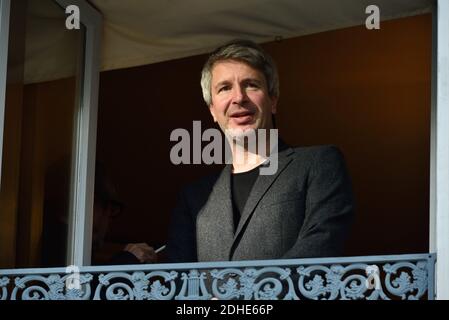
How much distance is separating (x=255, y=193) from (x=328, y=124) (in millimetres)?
2401

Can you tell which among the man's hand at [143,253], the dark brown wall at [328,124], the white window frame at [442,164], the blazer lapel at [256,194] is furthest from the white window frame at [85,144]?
the white window frame at [442,164]

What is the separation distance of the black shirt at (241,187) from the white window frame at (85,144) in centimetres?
84

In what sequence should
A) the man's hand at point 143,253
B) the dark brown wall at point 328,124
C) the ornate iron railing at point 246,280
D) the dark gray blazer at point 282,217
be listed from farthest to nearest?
the dark brown wall at point 328,124 → the man's hand at point 143,253 → the dark gray blazer at point 282,217 → the ornate iron railing at point 246,280

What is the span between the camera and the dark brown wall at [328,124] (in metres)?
7.68

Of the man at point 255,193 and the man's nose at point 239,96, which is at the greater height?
the man's nose at point 239,96

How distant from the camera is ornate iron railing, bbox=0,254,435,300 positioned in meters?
4.96

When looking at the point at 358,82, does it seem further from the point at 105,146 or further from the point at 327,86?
the point at 105,146

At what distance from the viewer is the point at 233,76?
592 cm

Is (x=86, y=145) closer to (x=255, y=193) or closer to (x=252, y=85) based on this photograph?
(x=252, y=85)

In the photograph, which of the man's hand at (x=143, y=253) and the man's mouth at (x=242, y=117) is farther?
the man's hand at (x=143, y=253)

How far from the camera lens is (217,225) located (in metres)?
5.73

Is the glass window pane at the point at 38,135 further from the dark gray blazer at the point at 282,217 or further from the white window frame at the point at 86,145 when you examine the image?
the dark gray blazer at the point at 282,217

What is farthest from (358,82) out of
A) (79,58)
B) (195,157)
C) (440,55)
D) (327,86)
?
(440,55)

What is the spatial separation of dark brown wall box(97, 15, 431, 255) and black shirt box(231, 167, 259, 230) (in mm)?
1824
